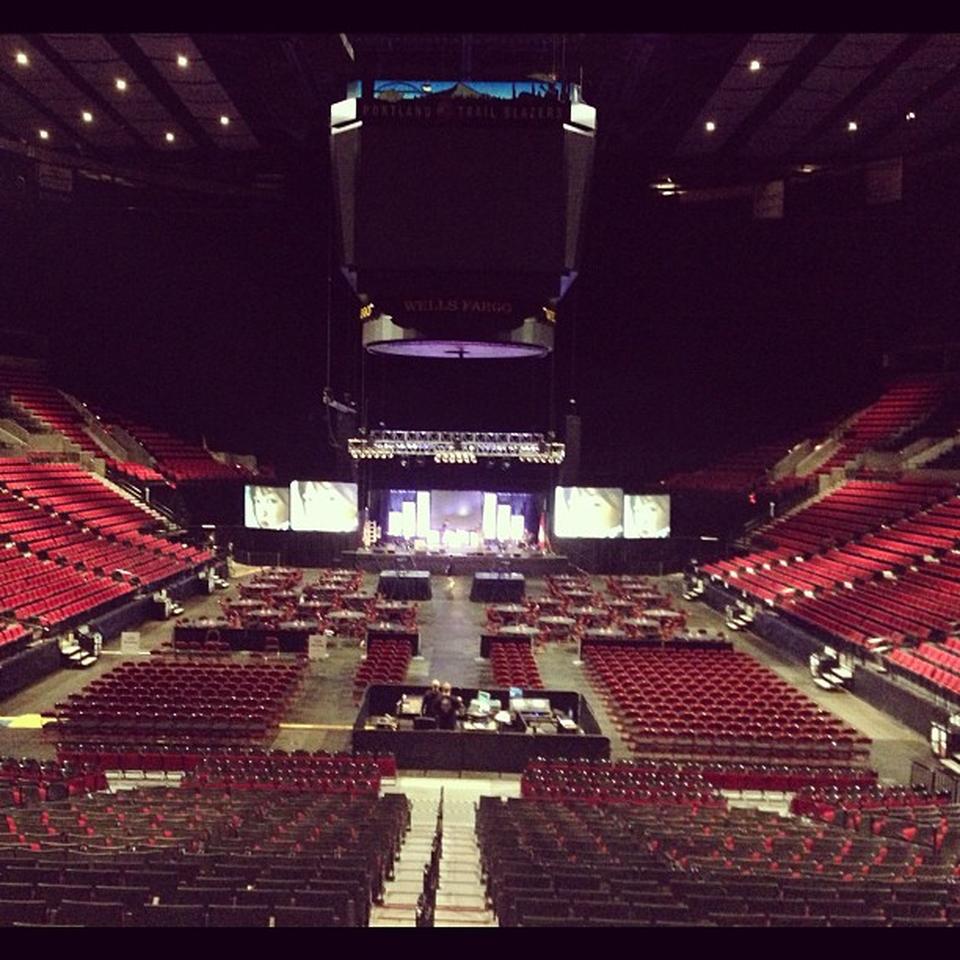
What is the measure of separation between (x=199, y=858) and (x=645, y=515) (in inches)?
1142

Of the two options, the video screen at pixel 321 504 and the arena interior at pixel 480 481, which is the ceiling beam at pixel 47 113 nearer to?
the arena interior at pixel 480 481

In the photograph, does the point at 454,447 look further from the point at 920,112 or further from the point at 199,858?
the point at 199,858

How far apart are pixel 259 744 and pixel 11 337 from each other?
27.1 meters

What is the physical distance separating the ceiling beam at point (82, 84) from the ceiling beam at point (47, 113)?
153 centimetres

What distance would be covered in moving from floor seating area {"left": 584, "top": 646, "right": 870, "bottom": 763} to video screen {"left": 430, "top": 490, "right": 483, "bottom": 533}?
17.7m

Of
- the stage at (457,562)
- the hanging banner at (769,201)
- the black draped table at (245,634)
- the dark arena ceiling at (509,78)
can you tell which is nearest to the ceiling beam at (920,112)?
the dark arena ceiling at (509,78)

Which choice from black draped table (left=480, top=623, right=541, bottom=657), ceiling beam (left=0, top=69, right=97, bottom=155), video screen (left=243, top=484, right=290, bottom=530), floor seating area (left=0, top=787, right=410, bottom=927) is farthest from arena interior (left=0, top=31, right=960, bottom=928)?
black draped table (left=480, top=623, right=541, bottom=657)

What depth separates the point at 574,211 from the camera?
977 centimetres

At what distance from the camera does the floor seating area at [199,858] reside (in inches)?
202

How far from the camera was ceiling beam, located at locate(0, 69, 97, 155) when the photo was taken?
2262 cm

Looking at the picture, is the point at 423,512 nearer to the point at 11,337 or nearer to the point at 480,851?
the point at 11,337

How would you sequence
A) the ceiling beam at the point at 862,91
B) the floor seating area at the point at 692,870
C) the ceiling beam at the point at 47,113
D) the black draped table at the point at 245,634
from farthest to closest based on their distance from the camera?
the ceiling beam at the point at 47,113 < the black draped table at the point at 245,634 < the ceiling beam at the point at 862,91 < the floor seating area at the point at 692,870

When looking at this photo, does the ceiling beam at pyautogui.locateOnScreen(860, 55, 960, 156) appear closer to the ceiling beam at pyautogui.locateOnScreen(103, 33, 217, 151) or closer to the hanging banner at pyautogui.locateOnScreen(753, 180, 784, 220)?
the hanging banner at pyautogui.locateOnScreen(753, 180, 784, 220)

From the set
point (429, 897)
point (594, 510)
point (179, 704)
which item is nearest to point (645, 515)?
point (594, 510)
